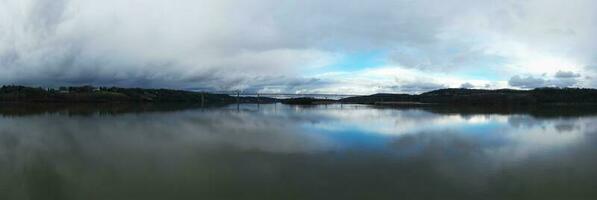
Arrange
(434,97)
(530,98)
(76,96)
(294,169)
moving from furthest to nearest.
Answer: (434,97)
(76,96)
(530,98)
(294,169)

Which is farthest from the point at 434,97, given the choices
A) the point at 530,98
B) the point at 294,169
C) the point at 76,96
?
the point at 294,169

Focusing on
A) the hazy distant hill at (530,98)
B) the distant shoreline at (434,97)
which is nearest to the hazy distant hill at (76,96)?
the distant shoreline at (434,97)

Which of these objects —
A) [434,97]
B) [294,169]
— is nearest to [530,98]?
[434,97]

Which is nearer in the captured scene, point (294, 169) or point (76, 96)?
point (294, 169)

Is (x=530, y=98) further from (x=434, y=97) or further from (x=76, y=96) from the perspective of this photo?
(x=76, y=96)

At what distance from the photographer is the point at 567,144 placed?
67.0 feet

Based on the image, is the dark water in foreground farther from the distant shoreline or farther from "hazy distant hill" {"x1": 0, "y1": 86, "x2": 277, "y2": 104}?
"hazy distant hill" {"x1": 0, "y1": 86, "x2": 277, "y2": 104}

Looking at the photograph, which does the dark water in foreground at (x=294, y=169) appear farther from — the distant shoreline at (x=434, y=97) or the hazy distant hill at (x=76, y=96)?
the hazy distant hill at (x=76, y=96)

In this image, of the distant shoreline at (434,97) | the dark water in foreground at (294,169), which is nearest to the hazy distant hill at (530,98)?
the distant shoreline at (434,97)

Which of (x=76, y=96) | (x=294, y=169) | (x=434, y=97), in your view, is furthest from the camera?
(x=434, y=97)

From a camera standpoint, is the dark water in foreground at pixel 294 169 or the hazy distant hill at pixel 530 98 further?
the hazy distant hill at pixel 530 98

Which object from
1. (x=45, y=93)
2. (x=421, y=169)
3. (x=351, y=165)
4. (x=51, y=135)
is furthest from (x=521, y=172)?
(x=45, y=93)

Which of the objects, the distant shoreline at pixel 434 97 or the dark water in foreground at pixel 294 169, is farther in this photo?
the distant shoreline at pixel 434 97

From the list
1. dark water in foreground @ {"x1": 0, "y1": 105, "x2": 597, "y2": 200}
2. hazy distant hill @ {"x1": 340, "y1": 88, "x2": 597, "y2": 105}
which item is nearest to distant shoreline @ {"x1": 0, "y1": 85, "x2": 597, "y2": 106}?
hazy distant hill @ {"x1": 340, "y1": 88, "x2": 597, "y2": 105}
